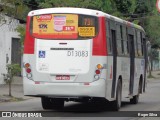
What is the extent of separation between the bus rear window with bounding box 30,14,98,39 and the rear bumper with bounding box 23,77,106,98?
4.83 ft

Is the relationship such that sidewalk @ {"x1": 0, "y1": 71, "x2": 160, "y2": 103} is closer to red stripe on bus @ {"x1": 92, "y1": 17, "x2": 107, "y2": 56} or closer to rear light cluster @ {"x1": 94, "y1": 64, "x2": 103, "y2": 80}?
rear light cluster @ {"x1": 94, "y1": 64, "x2": 103, "y2": 80}

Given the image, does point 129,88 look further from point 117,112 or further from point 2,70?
point 2,70

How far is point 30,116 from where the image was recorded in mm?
16047

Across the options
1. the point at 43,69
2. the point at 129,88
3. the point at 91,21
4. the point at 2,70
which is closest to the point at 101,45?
the point at 91,21

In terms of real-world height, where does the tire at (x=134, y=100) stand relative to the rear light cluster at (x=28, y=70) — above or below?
below

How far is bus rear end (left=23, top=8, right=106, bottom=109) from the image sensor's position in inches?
648

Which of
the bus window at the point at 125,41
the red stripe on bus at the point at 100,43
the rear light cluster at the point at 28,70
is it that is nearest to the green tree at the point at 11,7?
the bus window at the point at 125,41

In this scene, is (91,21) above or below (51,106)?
above

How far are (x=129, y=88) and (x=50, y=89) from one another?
506 cm

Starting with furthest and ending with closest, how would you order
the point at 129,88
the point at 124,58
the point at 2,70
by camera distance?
A: the point at 2,70
the point at 129,88
the point at 124,58

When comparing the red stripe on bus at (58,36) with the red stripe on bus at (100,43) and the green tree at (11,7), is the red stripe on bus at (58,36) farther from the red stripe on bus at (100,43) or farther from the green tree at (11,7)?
the green tree at (11,7)

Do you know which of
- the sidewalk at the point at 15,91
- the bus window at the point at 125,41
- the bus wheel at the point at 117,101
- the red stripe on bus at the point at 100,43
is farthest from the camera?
the sidewalk at the point at 15,91

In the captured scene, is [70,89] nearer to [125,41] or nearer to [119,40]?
[119,40]

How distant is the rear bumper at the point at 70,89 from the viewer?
16375 millimetres
